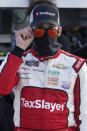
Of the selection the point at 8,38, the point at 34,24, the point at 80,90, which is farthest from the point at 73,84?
the point at 8,38

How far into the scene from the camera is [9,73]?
1.92 meters

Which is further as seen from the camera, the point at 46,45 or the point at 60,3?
the point at 60,3

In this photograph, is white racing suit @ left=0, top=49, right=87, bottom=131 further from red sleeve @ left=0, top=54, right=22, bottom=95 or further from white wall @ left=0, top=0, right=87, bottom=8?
white wall @ left=0, top=0, right=87, bottom=8

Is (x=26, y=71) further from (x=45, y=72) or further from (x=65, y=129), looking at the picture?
(x=65, y=129)

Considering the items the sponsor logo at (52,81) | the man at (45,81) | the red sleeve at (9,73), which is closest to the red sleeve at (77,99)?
the man at (45,81)

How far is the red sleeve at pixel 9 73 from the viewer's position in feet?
6.29

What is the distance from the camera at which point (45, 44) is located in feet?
6.61

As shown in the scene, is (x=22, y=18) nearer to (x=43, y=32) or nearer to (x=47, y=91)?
(x=43, y=32)

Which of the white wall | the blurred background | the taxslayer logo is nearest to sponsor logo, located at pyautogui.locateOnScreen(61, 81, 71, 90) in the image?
the taxslayer logo

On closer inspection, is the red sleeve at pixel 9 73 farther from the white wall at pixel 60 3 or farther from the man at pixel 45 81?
the white wall at pixel 60 3

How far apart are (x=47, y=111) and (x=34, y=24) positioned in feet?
1.86

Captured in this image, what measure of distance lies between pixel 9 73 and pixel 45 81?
0.77ft

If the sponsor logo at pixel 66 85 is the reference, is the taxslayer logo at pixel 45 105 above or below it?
below

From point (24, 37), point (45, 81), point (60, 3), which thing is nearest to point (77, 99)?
point (45, 81)
